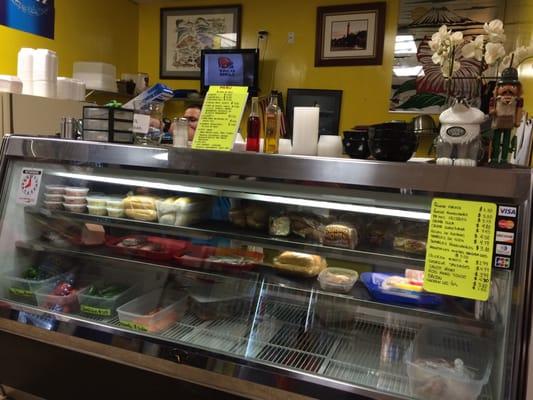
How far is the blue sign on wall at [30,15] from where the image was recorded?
3291 millimetres

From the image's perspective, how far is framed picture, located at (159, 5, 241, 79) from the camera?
434 cm

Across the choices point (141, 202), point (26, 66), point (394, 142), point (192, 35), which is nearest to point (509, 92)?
point (394, 142)

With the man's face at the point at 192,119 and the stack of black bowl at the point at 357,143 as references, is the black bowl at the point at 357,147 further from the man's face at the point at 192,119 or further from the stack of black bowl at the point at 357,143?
the man's face at the point at 192,119

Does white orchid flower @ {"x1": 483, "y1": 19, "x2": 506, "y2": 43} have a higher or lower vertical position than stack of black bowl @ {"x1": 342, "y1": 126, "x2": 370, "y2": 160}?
higher

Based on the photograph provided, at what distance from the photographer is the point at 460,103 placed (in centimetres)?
114

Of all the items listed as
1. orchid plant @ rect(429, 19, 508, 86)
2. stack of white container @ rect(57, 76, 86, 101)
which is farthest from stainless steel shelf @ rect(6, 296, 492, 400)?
stack of white container @ rect(57, 76, 86, 101)

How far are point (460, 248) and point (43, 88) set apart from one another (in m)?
2.57

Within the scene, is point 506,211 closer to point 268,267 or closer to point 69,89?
point 268,267

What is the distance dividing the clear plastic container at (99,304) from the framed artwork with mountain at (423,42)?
2972 millimetres

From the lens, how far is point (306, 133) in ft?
4.36

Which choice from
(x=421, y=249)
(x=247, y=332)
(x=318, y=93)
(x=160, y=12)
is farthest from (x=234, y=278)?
(x=160, y=12)

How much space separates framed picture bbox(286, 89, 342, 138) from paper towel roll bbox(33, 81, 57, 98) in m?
1.98

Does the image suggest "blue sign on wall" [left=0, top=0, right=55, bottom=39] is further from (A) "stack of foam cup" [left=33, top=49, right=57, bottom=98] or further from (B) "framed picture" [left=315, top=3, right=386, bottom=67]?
(B) "framed picture" [left=315, top=3, right=386, bottom=67]

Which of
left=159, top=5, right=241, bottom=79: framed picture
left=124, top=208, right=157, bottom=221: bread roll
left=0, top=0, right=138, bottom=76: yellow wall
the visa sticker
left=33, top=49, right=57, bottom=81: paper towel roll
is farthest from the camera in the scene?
left=159, top=5, right=241, bottom=79: framed picture
